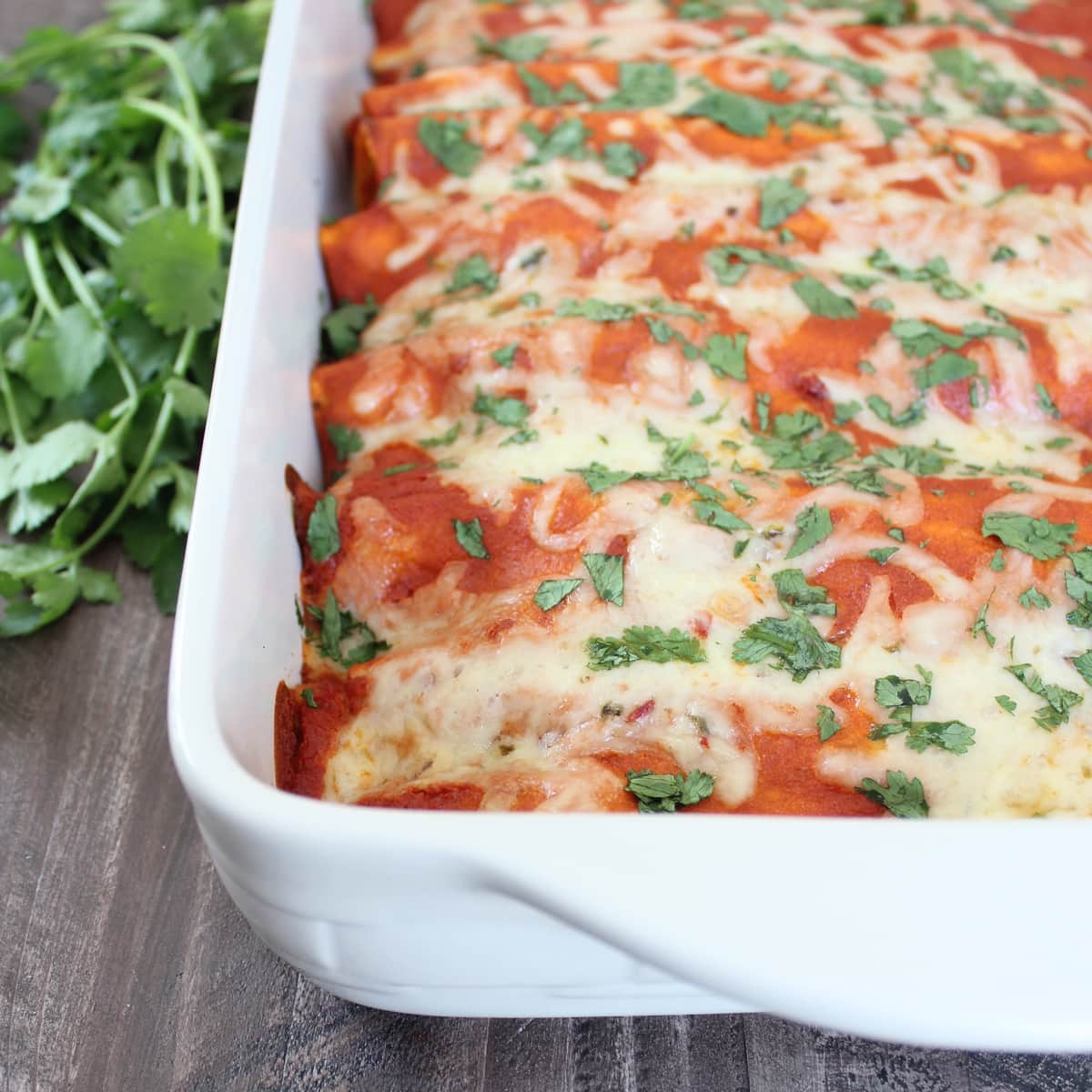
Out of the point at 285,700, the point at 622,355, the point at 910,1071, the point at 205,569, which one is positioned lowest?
the point at 910,1071

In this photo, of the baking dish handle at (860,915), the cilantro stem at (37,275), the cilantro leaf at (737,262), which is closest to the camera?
the baking dish handle at (860,915)

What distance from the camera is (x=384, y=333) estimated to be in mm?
1723

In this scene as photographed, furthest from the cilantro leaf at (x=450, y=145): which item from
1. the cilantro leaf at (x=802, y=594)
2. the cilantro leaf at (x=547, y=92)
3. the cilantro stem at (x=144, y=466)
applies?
the cilantro leaf at (x=802, y=594)

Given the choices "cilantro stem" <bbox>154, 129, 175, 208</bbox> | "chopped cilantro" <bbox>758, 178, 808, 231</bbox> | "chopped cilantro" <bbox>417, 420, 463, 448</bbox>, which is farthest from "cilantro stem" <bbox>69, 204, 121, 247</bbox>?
"chopped cilantro" <bbox>758, 178, 808, 231</bbox>

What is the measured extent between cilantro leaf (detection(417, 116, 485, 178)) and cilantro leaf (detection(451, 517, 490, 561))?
2.30 feet

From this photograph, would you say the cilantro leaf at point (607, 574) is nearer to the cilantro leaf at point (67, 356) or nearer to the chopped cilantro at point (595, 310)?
the chopped cilantro at point (595, 310)

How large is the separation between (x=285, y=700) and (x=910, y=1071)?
0.80m

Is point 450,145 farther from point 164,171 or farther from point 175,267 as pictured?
point 164,171

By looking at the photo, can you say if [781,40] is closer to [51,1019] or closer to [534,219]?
[534,219]

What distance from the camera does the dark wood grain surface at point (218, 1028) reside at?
1319 millimetres

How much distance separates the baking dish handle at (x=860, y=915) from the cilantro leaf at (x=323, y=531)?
616mm

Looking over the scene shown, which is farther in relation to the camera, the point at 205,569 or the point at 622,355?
the point at 622,355

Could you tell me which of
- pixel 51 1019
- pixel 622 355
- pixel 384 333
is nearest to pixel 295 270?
pixel 384 333

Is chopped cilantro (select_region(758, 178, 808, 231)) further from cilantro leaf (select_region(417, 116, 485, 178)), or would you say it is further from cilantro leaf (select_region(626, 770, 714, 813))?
cilantro leaf (select_region(626, 770, 714, 813))
